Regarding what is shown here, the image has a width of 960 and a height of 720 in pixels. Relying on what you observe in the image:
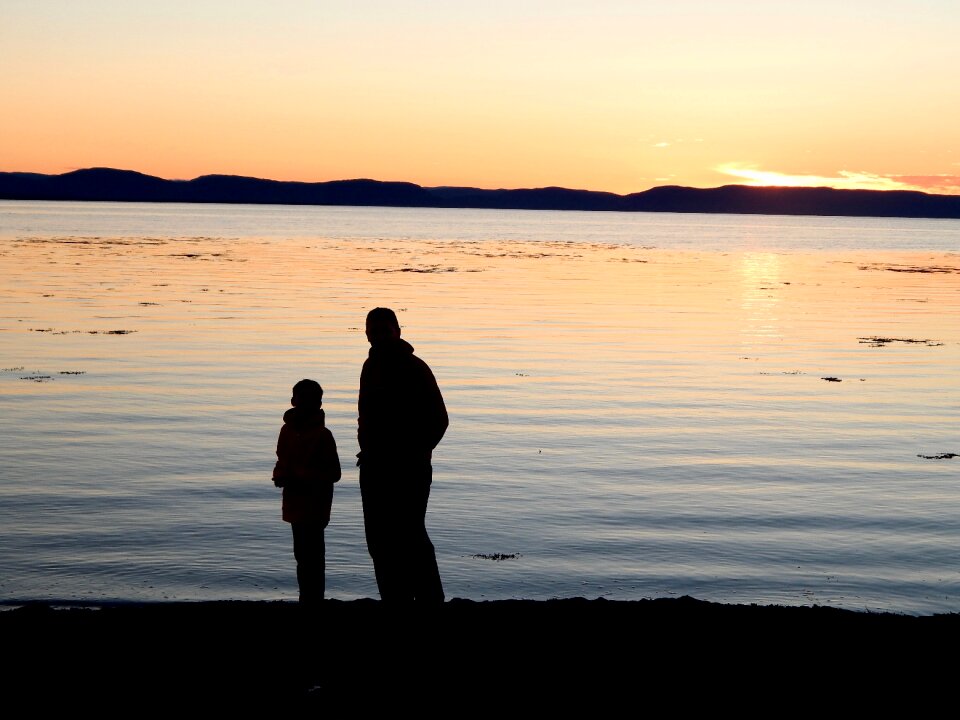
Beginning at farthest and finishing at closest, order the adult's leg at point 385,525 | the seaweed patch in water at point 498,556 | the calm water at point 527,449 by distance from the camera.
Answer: the seaweed patch in water at point 498,556
the calm water at point 527,449
the adult's leg at point 385,525

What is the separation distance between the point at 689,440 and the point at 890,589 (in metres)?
6.54

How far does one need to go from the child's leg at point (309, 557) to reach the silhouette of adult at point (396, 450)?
352 millimetres

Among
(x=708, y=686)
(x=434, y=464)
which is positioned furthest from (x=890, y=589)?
(x=434, y=464)

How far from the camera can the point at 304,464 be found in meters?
7.54

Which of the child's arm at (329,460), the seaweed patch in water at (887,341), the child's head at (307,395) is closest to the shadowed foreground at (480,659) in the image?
the child's arm at (329,460)

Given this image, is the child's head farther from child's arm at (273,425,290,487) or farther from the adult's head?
the adult's head

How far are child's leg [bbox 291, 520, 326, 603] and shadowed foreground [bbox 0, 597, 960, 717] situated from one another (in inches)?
7.1

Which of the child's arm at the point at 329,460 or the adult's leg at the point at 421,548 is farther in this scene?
the adult's leg at the point at 421,548

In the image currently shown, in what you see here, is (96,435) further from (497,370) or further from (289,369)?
(497,370)

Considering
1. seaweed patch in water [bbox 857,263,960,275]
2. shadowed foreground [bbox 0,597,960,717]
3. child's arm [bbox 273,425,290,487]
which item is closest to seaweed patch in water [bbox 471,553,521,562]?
shadowed foreground [bbox 0,597,960,717]

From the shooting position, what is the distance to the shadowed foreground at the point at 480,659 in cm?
655

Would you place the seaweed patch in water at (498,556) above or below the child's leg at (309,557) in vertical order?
below

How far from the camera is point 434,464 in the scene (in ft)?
49.3

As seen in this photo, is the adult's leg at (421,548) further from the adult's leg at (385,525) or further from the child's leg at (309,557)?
the child's leg at (309,557)
